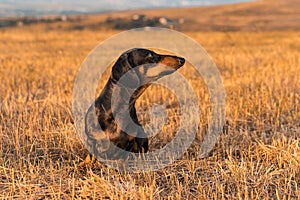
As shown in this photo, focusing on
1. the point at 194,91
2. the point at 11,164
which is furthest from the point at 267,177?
the point at 194,91

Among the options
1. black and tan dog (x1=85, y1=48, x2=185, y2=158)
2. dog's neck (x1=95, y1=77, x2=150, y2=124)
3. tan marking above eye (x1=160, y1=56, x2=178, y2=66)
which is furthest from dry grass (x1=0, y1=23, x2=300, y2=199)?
tan marking above eye (x1=160, y1=56, x2=178, y2=66)

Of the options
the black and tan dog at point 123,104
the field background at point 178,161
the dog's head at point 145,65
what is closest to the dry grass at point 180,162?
the field background at point 178,161

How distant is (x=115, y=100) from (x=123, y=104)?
0.07 m

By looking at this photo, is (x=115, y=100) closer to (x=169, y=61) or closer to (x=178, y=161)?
(x=169, y=61)

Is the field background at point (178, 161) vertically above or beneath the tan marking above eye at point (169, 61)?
beneath

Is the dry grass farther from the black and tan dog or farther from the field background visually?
the black and tan dog

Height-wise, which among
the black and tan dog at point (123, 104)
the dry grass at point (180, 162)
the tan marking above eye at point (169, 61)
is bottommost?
the dry grass at point (180, 162)

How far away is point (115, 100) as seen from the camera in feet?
9.42

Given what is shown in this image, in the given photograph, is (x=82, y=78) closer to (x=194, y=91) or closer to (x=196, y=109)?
(x=194, y=91)

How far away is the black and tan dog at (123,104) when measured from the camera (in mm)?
2666

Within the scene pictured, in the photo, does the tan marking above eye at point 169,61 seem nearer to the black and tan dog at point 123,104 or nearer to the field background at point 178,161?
the black and tan dog at point 123,104

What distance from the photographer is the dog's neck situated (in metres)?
2.83

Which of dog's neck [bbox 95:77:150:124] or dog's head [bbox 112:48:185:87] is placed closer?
dog's head [bbox 112:48:185:87]

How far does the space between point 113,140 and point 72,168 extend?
47cm
